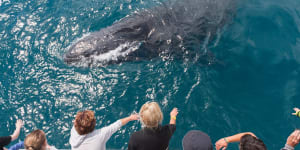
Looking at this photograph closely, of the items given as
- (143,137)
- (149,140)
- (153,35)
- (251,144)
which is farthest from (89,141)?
(153,35)

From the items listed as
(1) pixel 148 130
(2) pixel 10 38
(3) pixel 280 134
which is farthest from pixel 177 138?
(2) pixel 10 38

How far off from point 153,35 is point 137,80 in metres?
2.10

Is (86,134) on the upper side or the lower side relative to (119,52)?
lower

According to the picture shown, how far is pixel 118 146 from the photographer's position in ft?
21.0

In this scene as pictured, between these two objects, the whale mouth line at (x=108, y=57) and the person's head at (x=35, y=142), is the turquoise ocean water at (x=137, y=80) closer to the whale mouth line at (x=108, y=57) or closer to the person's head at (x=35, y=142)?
the whale mouth line at (x=108, y=57)

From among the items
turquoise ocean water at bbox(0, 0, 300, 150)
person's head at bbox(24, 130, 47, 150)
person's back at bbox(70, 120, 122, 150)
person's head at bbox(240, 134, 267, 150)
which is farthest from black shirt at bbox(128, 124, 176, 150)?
turquoise ocean water at bbox(0, 0, 300, 150)

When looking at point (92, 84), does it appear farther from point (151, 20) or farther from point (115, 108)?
point (151, 20)

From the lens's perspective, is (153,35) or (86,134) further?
(153,35)

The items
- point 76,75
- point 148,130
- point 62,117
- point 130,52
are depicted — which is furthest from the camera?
point 130,52

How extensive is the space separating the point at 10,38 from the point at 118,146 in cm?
650

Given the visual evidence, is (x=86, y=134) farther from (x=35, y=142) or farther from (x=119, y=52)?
(x=119, y=52)

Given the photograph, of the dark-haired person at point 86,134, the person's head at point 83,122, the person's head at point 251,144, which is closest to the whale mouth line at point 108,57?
the dark-haired person at point 86,134

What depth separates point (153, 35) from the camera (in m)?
8.73

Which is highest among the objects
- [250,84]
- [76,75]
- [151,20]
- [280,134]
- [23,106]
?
[151,20]
